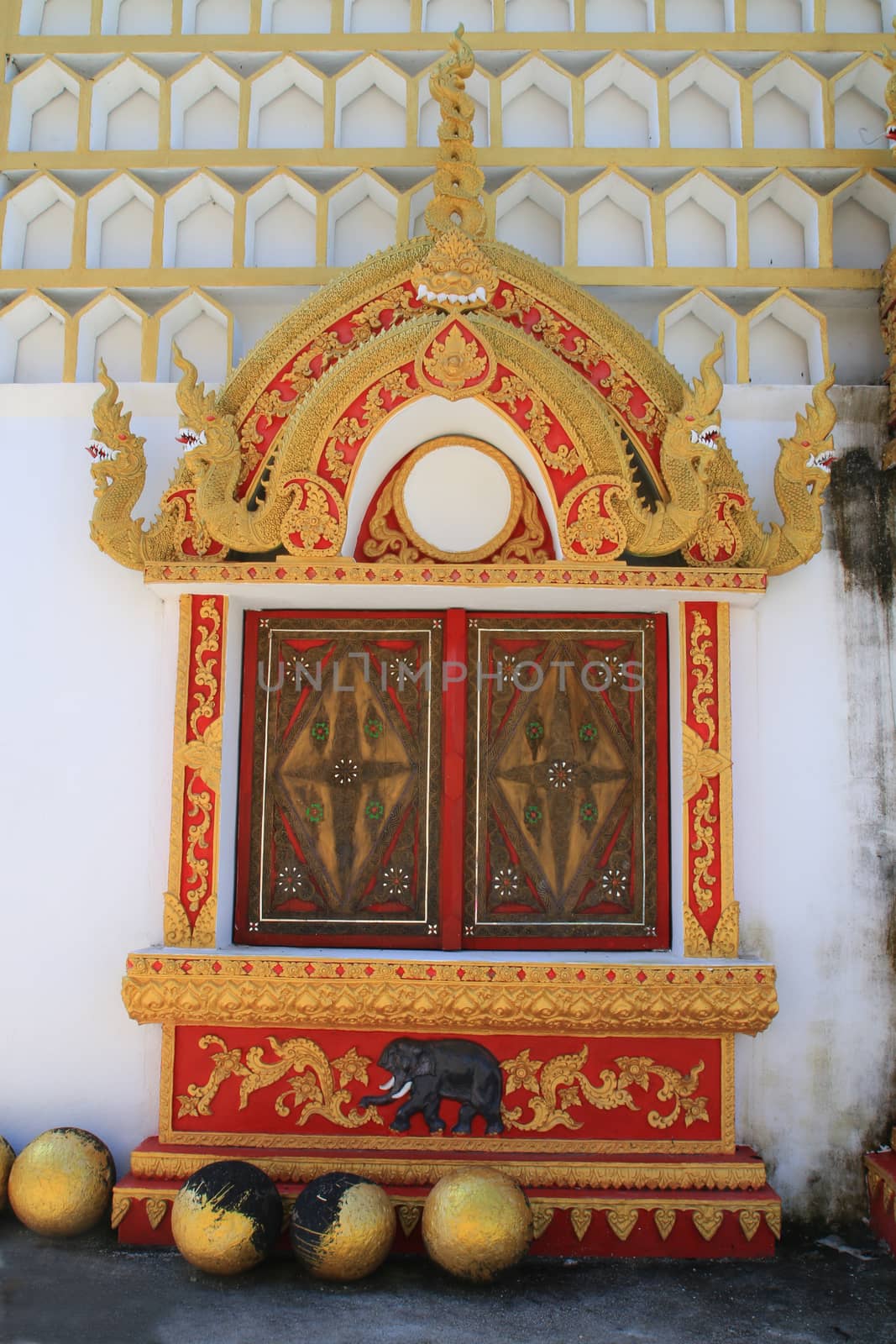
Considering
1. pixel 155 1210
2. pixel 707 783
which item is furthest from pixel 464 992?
pixel 155 1210

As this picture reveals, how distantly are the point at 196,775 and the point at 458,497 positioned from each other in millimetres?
1529

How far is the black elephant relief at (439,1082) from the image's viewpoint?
430cm

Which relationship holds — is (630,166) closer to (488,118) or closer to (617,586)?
→ (488,118)

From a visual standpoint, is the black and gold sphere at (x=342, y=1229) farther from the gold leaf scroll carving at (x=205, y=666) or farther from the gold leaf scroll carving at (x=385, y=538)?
the gold leaf scroll carving at (x=385, y=538)

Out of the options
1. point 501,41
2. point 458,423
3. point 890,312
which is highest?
point 501,41

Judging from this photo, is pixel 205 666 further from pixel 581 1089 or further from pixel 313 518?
pixel 581 1089

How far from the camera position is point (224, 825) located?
4582 mm

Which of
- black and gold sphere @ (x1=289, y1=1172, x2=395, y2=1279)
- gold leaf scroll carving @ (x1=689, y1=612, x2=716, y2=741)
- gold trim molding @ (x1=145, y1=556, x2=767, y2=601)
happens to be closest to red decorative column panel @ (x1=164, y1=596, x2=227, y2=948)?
gold trim molding @ (x1=145, y1=556, x2=767, y2=601)

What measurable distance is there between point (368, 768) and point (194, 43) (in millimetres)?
3435

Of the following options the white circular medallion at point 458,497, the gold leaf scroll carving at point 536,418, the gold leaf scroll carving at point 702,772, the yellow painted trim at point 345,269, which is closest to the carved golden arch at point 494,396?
the gold leaf scroll carving at point 536,418

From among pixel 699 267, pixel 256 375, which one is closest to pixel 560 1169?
pixel 256 375

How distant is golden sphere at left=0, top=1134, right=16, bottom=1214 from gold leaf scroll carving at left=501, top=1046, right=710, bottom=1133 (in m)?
1.88

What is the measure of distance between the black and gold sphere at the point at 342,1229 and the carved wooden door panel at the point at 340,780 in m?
0.99

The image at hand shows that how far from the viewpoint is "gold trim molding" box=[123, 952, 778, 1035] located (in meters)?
4.25
